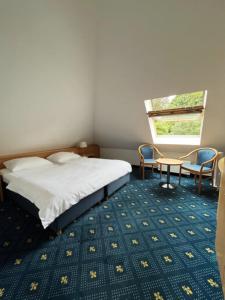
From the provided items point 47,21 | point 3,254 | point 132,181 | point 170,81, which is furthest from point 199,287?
point 47,21

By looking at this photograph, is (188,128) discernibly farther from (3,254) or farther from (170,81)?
(3,254)

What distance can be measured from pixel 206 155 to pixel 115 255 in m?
3.03

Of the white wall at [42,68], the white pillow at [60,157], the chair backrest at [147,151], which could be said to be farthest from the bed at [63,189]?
the chair backrest at [147,151]

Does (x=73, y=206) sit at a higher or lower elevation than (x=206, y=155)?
lower

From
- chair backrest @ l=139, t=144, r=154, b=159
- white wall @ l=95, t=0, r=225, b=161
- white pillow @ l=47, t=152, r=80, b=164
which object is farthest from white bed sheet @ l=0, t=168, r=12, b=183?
chair backrest @ l=139, t=144, r=154, b=159

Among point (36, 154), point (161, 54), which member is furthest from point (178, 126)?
point (36, 154)

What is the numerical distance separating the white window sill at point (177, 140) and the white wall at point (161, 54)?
0.30 metres

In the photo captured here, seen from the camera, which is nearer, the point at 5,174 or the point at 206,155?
the point at 5,174

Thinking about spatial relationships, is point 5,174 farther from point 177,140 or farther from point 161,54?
point 177,140

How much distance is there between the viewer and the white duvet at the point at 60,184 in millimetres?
1871

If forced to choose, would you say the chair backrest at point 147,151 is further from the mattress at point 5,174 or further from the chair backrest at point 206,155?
the mattress at point 5,174

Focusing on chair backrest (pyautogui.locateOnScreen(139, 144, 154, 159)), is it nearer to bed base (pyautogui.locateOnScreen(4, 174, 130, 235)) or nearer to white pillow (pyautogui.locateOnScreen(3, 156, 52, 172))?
bed base (pyautogui.locateOnScreen(4, 174, 130, 235))

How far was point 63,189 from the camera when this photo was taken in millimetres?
2080

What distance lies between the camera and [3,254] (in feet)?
5.58
